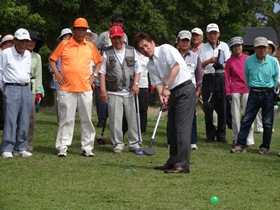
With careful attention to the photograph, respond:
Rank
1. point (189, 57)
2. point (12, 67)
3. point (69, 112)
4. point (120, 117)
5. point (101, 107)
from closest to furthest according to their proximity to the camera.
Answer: point (12, 67), point (69, 112), point (120, 117), point (189, 57), point (101, 107)

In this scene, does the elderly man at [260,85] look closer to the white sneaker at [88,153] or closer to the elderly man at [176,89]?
the white sneaker at [88,153]

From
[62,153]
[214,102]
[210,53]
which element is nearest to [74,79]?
[62,153]

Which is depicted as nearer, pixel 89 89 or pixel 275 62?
pixel 89 89

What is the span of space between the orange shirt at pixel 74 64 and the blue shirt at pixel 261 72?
286 cm

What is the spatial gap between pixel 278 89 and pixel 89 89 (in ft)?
11.8

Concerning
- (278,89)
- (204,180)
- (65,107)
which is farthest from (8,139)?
(278,89)

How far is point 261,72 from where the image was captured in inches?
500

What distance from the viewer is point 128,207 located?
778 cm

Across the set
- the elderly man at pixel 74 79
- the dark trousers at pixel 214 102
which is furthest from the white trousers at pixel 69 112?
the dark trousers at pixel 214 102

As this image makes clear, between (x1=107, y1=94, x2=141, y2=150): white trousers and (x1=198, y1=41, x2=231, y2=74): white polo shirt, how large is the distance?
223cm

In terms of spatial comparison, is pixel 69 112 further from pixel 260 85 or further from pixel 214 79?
pixel 214 79

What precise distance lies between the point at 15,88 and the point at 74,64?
991 millimetres

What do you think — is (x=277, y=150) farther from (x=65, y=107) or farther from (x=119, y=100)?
(x=65, y=107)

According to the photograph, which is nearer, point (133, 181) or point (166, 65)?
point (133, 181)
